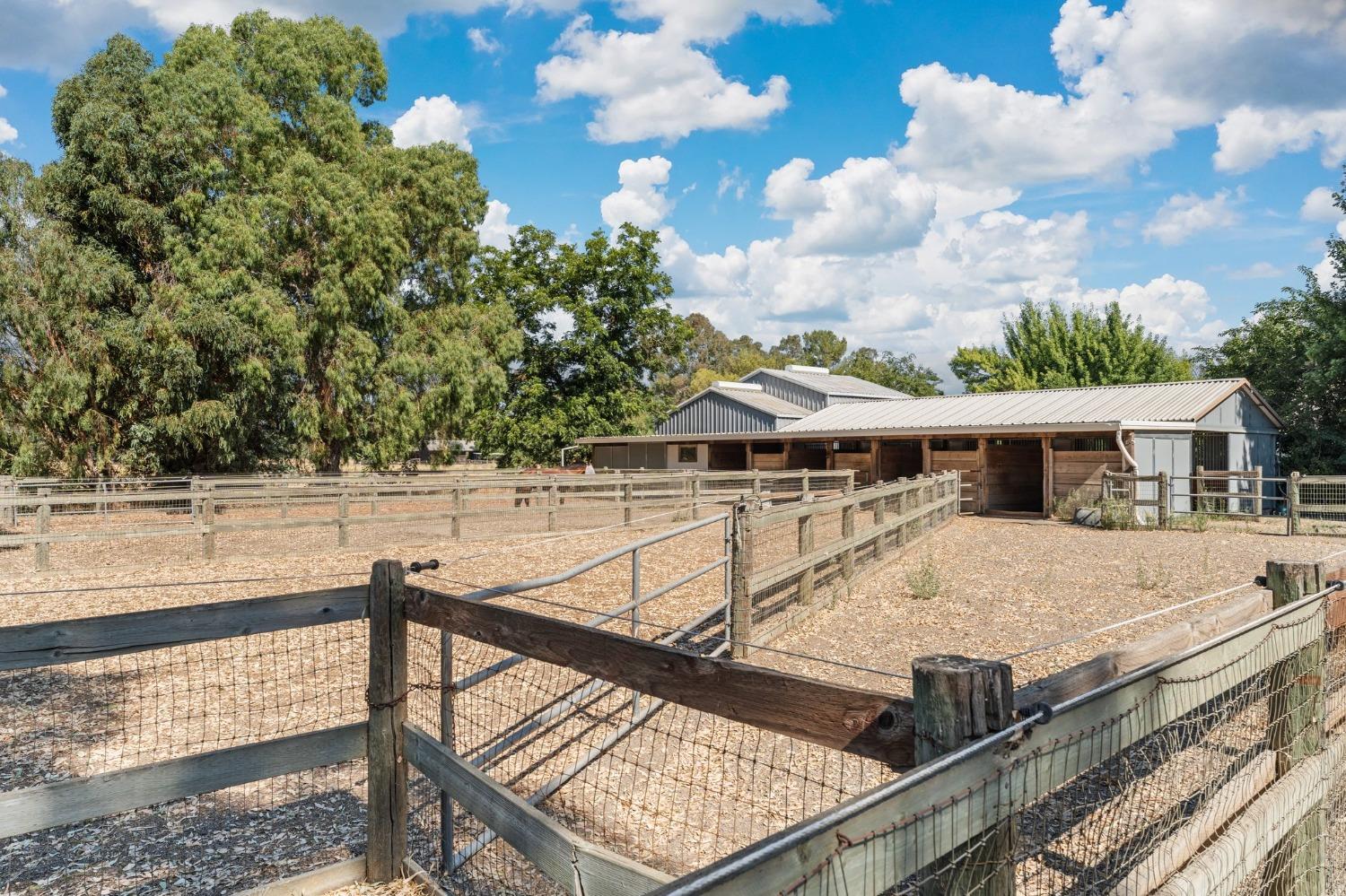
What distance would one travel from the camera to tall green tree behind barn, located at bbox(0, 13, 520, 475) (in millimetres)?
21438

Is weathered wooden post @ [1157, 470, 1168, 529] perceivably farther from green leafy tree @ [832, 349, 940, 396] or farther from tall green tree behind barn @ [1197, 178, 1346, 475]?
green leafy tree @ [832, 349, 940, 396]

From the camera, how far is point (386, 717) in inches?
125

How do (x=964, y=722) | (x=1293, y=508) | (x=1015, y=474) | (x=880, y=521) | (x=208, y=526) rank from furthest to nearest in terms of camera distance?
1. (x=1015, y=474)
2. (x=1293, y=508)
3. (x=208, y=526)
4. (x=880, y=521)
5. (x=964, y=722)

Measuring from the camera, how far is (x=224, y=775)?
288cm

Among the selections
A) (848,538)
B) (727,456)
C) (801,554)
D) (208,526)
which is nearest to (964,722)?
(801,554)

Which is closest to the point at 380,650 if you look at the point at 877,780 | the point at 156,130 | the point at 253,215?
the point at 877,780

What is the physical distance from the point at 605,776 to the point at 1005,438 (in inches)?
808

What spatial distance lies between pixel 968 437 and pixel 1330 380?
40.7 feet

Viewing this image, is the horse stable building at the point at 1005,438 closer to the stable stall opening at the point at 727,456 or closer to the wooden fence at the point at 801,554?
the stable stall opening at the point at 727,456

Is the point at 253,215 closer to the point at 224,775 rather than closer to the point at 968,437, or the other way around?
the point at 968,437

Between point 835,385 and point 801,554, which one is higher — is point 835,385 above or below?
above

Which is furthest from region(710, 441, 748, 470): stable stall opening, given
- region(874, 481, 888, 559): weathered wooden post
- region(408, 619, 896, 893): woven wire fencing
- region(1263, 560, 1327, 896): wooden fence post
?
region(1263, 560, 1327, 896): wooden fence post

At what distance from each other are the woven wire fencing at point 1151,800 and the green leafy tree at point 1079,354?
38259 millimetres

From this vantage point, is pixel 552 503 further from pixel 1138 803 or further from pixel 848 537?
pixel 1138 803
